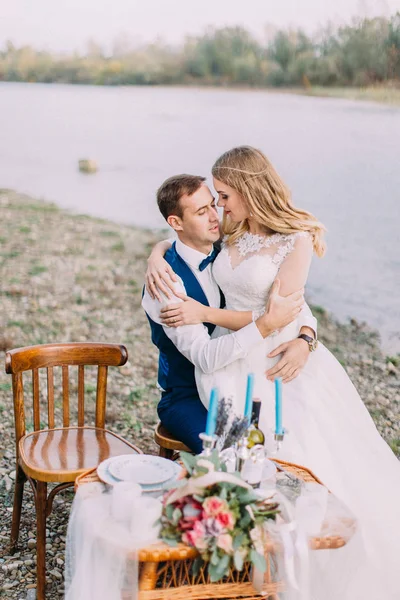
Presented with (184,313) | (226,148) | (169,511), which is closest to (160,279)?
(184,313)

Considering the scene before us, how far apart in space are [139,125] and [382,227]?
5.21m

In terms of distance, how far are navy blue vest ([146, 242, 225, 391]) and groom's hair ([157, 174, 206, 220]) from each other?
20 cm

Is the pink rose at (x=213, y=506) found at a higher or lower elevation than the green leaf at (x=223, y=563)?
higher

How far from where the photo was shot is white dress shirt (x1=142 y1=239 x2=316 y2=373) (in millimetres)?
2760

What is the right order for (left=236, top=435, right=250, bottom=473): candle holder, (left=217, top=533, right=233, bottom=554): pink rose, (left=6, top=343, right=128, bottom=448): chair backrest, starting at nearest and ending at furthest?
(left=217, top=533, right=233, bottom=554): pink rose
(left=236, top=435, right=250, bottom=473): candle holder
(left=6, top=343, right=128, bottom=448): chair backrest

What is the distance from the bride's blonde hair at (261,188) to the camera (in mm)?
2859

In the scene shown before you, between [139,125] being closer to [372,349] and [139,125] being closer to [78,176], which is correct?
[78,176]

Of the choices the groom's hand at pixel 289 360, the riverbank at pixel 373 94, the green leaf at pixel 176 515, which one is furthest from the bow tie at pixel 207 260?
the riverbank at pixel 373 94

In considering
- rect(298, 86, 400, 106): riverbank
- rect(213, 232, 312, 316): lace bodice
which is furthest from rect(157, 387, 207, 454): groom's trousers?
rect(298, 86, 400, 106): riverbank

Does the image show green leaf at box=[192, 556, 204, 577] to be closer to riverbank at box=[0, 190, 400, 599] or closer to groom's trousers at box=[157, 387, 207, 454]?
groom's trousers at box=[157, 387, 207, 454]

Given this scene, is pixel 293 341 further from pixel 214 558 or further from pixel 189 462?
pixel 214 558

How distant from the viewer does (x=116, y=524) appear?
2.03 meters

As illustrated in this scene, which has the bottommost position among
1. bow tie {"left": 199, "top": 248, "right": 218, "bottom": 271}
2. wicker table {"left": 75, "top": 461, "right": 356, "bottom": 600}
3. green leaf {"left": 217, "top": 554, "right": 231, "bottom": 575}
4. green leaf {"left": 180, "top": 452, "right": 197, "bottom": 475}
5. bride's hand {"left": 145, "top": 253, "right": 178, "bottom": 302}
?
wicker table {"left": 75, "top": 461, "right": 356, "bottom": 600}

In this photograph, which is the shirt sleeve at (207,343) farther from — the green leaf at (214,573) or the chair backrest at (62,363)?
the green leaf at (214,573)
